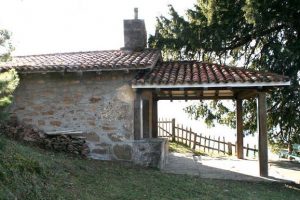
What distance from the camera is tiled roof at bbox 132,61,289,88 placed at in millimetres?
8922

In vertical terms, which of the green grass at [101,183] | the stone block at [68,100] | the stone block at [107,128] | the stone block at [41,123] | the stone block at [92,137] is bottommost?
the green grass at [101,183]

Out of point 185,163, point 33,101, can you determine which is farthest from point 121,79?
point 185,163

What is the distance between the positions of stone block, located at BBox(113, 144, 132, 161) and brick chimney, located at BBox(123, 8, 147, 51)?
4218 millimetres

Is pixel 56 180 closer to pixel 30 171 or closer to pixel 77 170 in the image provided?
pixel 30 171

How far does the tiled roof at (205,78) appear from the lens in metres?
8.92

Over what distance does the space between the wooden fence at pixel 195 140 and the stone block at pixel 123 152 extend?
300 inches

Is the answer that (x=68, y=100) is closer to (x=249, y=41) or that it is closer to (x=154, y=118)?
(x=154, y=118)

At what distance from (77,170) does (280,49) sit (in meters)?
7.14

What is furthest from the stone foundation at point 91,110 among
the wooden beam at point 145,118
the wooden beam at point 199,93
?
the wooden beam at point 199,93

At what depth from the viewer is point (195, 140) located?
1833cm

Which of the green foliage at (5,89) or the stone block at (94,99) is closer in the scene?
the green foliage at (5,89)

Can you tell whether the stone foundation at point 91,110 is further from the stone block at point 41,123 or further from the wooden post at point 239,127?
the wooden post at point 239,127

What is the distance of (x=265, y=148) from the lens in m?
9.23

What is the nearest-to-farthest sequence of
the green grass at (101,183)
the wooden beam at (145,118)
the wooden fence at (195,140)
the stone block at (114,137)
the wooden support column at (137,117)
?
the green grass at (101,183) → the wooden support column at (137,117) → the stone block at (114,137) → the wooden beam at (145,118) → the wooden fence at (195,140)
